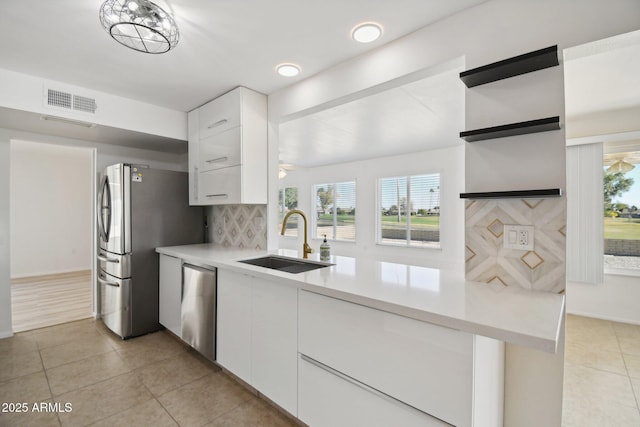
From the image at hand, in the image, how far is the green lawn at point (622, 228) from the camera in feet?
12.0

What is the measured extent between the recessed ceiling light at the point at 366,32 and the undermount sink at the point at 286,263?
58.6 inches

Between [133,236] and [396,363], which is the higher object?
[133,236]

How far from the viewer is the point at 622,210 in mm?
3760

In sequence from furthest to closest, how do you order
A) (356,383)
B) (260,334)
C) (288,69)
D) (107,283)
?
(107,283), (288,69), (260,334), (356,383)

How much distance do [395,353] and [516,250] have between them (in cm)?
79

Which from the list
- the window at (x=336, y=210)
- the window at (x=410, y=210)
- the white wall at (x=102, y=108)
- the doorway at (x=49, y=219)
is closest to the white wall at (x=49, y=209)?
the doorway at (x=49, y=219)

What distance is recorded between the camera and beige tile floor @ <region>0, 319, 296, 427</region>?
5.80 feet

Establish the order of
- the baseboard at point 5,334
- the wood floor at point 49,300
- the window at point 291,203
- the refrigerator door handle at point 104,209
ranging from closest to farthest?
the baseboard at point 5,334, the refrigerator door handle at point 104,209, the wood floor at point 49,300, the window at point 291,203

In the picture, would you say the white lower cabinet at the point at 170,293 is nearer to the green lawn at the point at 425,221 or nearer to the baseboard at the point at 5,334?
the baseboard at the point at 5,334

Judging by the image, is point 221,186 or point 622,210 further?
point 622,210

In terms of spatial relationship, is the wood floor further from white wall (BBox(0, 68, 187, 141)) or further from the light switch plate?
the light switch plate

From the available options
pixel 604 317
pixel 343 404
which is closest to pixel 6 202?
pixel 343 404

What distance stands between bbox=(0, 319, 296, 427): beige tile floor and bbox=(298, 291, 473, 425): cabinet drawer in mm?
749

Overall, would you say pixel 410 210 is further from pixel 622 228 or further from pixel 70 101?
pixel 70 101
